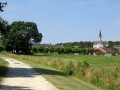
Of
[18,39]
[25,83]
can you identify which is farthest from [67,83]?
[18,39]

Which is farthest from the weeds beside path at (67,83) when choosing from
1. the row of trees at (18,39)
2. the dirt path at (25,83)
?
the row of trees at (18,39)

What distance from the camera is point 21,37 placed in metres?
140

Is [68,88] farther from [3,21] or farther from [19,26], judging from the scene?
[19,26]

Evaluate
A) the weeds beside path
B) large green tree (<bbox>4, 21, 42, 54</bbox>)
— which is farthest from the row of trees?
the weeds beside path

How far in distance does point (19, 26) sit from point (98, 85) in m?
126

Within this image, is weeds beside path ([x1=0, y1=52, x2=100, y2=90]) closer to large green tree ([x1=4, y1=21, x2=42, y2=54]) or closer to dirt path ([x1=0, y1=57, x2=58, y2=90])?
dirt path ([x1=0, y1=57, x2=58, y2=90])

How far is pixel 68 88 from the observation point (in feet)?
68.9

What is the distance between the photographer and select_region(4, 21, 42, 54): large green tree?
137 m

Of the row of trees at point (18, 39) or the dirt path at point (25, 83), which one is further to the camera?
the row of trees at point (18, 39)

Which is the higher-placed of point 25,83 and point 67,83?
point 25,83

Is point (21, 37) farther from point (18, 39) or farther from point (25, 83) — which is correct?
point (25, 83)

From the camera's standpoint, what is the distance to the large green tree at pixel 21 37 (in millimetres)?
136625

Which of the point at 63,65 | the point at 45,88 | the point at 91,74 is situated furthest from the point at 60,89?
the point at 63,65

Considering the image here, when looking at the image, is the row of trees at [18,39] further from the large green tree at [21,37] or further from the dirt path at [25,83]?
the dirt path at [25,83]
